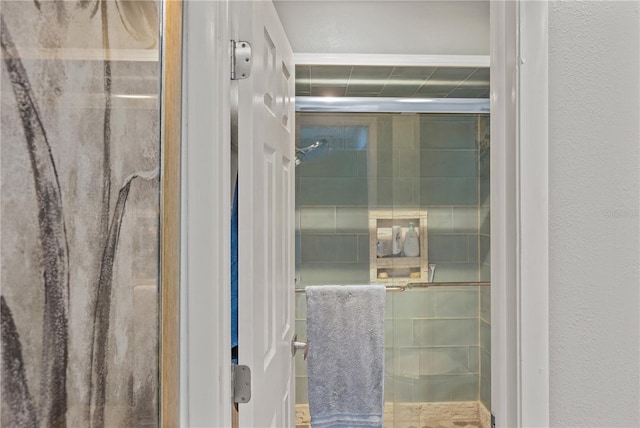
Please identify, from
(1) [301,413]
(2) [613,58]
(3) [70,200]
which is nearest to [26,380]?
(3) [70,200]

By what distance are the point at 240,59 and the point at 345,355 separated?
1.80 metres

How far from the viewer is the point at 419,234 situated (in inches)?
102

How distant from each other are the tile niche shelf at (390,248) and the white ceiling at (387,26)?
0.84 m

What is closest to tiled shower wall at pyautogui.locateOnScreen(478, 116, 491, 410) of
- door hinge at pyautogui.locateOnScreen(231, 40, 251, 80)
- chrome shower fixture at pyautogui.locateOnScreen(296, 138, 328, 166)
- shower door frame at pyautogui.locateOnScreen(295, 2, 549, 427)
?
chrome shower fixture at pyautogui.locateOnScreen(296, 138, 328, 166)

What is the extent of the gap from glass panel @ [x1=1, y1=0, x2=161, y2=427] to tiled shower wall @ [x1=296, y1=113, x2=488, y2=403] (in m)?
1.76

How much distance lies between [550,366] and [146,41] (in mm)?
946

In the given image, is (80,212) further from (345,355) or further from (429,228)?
(429,228)

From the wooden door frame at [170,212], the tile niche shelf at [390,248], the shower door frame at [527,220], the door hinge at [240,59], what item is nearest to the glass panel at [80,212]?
the wooden door frame at [170,212]

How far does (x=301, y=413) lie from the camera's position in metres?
2.53

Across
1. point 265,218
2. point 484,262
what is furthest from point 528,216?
point 484,262

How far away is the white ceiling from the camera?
2.08 meters

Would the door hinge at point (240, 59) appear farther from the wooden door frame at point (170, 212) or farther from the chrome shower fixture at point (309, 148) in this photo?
the chrome shower fixture at point (309, 148)

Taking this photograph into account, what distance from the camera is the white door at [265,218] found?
1021mm

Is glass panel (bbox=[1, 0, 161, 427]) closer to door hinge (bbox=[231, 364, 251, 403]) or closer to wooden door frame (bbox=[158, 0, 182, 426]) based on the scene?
wooden door frame (bbox=[158, 0, 182, 426])
